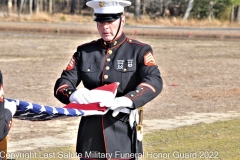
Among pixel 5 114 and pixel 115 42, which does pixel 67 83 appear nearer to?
pixel 115 42

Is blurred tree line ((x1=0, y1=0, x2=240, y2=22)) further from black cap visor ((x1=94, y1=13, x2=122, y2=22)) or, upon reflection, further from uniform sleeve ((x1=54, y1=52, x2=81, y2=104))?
black cap visor ((x1=94, y1=13, x2=122, y2=22))

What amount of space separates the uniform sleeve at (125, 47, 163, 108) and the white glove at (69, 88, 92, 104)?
0.28 metres

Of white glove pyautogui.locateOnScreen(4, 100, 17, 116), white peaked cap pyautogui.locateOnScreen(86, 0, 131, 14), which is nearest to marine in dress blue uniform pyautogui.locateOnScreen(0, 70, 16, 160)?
white glove pyautogui.locateOnScreen(4, 100, 17, 116)

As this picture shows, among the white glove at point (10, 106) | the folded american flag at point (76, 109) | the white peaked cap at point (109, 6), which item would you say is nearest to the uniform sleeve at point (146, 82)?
the folded american flag at point (76, 109)

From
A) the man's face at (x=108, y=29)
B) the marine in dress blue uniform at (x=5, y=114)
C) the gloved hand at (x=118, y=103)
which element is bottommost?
the gloved hand at (x=118, y=103)

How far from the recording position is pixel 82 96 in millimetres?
4820

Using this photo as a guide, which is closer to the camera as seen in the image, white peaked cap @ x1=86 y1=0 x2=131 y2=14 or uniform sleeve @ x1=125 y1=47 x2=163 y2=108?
uniform sleeve @ x1=125 y1=47 x2=163 y2=108

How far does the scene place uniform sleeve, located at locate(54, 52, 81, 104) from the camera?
4.98 m

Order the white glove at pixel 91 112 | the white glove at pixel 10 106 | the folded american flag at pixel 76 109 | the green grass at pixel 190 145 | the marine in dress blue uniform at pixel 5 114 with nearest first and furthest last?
the marine in dress blue uniform at pixel 5 114, the white glove at pixel 10 106, the folded american flag at pixel 76 109, the white glove at pixel 91 112, the green grass at pixel 190 145

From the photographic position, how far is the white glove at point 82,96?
4.80 m

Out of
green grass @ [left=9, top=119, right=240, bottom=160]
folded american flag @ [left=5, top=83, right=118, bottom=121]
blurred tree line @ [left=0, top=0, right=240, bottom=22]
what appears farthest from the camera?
blurred tree line @ [left=0, top=0, right=240, bottom=22]

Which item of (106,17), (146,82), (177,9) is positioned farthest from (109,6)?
(177,9)

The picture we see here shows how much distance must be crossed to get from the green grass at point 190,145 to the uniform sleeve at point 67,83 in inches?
133

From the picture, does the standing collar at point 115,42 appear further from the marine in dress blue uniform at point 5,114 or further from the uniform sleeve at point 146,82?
the marine in dress blue uniform at point 5,114
